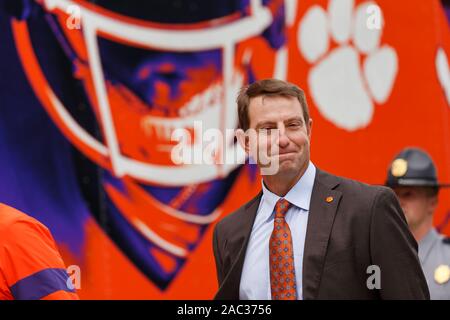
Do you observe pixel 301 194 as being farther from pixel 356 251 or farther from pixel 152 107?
pixel 152 107

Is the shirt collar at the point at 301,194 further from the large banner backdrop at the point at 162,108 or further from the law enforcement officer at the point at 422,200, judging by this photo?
the law enforcement officer at the point at 422,200

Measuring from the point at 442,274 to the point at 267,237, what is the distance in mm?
1763

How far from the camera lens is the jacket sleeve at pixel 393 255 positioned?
2.29 metres

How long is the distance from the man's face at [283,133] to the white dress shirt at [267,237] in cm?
7

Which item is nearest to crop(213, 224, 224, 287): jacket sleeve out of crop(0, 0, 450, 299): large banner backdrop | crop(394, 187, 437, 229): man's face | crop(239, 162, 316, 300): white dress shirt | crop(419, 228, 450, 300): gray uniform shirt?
crop(239, 162, 316, 300): white dress shirt

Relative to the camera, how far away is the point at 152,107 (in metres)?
3.83

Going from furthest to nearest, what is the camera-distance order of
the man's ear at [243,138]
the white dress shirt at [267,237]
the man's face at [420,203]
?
the man's face at [420,203] < the man's ear at [243,138] < the white dress shirt at [267,237]

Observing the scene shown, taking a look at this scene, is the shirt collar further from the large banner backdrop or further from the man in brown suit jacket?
the large banner backdrop

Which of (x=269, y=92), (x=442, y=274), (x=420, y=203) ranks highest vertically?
(x=269, y=92)

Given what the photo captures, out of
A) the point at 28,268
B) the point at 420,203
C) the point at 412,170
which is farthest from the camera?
the point at 420,203

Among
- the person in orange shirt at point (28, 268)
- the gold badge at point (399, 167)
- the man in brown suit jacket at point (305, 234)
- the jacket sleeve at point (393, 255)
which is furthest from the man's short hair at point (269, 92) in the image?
the gold badge at point (399, 167)

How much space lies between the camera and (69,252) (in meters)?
3.70

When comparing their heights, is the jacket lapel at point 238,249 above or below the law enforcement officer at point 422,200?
above

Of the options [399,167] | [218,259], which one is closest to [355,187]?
[218,259]
